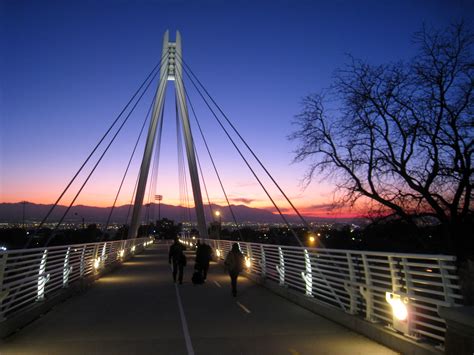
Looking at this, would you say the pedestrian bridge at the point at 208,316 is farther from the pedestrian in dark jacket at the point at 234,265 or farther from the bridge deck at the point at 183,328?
the pedestrian in dark jacket at the point at 234,265

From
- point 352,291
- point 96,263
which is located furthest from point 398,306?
point 96,263

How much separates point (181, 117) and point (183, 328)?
29345mm

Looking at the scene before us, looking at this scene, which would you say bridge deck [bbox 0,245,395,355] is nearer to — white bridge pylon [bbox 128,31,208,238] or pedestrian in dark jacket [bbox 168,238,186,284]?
pedestrian in dark jacket [bbox 168,238,186,284]

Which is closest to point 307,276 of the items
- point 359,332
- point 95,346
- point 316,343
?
point 359,332

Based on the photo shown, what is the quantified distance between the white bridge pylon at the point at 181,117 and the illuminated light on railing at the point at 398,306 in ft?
97.1

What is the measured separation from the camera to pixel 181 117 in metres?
38.0

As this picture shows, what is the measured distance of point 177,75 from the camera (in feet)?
128

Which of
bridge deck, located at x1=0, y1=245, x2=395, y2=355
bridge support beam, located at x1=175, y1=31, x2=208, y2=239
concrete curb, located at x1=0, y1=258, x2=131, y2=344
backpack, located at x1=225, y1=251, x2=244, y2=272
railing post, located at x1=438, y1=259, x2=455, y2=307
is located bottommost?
bridge deck, located at x1=0, y1=245, x2=395, y2=355

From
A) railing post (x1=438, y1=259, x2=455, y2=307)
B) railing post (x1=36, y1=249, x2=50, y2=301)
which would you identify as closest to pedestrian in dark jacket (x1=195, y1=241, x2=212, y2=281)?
railing post (x1=36, y1=249, x2=50, y2=301)

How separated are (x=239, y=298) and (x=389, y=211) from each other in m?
10.0

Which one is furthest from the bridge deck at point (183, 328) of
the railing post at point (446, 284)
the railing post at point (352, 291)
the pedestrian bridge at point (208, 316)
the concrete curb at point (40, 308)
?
the railing post at point (446, 284)

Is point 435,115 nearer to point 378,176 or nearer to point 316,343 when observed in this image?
point 378,176

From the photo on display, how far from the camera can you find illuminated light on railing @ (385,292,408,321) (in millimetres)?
7906

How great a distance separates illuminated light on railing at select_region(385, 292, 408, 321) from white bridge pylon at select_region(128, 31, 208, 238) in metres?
29.6
